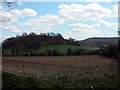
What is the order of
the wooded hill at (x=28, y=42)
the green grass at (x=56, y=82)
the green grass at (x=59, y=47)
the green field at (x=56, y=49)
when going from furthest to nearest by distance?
1. the green grass at (x=59, y=47)
2. the green field at (x=56, y=49)
3. the wooded hill at (x=28, y=42)
4. the green grass at (x=56, y=82)

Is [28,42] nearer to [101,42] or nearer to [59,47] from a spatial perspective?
[101,42]

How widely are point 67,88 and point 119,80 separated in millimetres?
1472

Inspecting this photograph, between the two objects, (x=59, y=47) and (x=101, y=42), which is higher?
(x=101, y=42)

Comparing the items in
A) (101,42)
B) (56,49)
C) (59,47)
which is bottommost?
(56,49)

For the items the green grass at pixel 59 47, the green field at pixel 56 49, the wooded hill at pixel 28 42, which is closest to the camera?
the wooded hill at pixel 28 42

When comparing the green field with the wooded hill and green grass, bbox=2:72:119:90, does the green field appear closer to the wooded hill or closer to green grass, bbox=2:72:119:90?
the wooded hill

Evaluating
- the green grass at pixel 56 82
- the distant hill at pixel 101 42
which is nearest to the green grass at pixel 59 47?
the distant hill at pixel 101 42

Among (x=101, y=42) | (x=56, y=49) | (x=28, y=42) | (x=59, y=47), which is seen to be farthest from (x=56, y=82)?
(x=59, y=47)

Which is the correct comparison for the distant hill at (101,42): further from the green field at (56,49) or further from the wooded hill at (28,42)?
the wooded hill at (28,42)

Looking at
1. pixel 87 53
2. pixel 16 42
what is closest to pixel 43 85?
pixel 16 42

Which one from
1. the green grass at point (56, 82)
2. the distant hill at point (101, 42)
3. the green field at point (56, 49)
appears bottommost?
the green grass at point (56, 82)

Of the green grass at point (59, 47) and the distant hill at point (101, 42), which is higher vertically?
the distant hill at point (101, 42)

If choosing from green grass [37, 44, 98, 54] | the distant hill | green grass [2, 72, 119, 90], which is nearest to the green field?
green grass [37, 44, 98, 54]

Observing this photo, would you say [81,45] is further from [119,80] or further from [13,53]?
[119,80]
